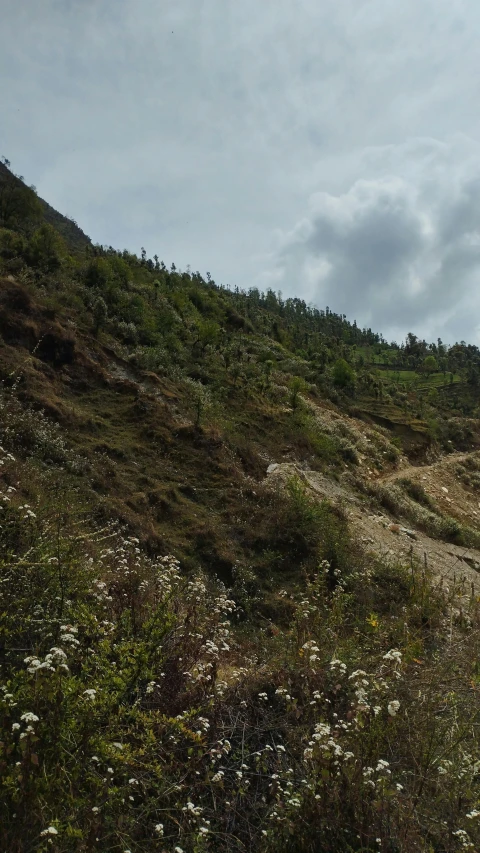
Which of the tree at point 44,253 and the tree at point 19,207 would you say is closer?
the tree at point 44,253

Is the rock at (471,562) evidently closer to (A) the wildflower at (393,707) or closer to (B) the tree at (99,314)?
(A) the wildflower at (393,707)

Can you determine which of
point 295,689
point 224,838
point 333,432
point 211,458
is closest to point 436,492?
point 333,432

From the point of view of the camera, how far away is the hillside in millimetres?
2693

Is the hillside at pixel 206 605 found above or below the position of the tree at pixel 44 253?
below

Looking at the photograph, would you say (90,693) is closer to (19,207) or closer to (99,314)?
(99,314)

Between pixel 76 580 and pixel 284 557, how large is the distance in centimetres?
703

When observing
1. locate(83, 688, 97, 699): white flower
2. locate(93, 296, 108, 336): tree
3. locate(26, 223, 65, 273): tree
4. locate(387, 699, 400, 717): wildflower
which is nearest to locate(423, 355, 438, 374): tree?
locate(26, 223, 65, 273): tree

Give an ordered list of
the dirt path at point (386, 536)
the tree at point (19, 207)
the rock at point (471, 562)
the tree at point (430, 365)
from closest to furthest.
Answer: the dirt path at point (386, 536) → the rock at point (471, 562) → the tree at point (19, 207) → the tree at point (430, 365)

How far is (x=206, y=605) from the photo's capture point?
6977mm

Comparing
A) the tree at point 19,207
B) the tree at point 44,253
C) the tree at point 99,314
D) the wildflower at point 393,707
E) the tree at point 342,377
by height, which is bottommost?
the wildflower at point 393,707

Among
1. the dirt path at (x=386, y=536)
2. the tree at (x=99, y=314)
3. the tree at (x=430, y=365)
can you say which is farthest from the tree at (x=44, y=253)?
the tree at (x=430, y=365)

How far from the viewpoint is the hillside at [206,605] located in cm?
269

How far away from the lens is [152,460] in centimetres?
1333

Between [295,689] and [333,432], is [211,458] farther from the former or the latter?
[333,432]
